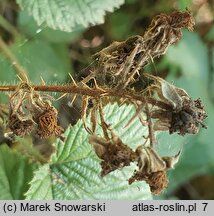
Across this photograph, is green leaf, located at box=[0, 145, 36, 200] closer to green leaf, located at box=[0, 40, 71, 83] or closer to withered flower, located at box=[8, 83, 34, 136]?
green leaf, located at box=[0, 40, 71, 83]

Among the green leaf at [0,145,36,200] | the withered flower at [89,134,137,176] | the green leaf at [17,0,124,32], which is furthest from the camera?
the green leaf at [0,145,36,200]


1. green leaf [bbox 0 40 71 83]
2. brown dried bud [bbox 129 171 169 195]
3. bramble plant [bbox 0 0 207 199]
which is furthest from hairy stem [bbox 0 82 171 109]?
green leaf [bbox 0 40 71 83]

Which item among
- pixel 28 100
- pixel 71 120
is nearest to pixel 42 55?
pixel 71 120

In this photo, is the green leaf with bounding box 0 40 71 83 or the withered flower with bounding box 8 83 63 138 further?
the green leaf with bounding box 0 40 71 83

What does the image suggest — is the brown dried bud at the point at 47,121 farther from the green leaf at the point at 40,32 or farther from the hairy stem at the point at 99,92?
the green leaf at the point at 40,32

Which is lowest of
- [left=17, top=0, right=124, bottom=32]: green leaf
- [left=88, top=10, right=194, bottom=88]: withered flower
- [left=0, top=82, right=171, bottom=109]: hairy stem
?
[left=0, top=82, right=171, bottom=109]: hairy stem

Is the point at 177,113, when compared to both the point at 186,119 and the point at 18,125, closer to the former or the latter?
the point at 186,119

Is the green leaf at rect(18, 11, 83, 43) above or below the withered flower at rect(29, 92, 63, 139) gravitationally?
above
